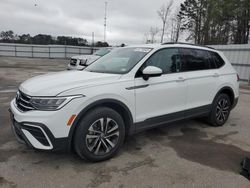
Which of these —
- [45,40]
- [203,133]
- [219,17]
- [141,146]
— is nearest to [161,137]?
[141,146]

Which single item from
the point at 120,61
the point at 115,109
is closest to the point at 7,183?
the point at 115,109

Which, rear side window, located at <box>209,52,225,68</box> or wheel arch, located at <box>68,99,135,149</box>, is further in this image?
rear side window, located at <box>209,52,225,68</box>

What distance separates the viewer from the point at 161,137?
13.6 feet

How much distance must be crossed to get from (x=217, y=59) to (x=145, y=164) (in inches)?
116

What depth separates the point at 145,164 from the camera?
3119mm

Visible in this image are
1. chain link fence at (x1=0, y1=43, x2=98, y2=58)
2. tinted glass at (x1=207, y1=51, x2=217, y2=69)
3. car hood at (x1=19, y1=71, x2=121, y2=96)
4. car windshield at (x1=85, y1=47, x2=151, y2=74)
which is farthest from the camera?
chain link fence at (x1=0, y1=43, x2=98, y2=58)

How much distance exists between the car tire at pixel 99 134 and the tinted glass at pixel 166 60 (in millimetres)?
1093

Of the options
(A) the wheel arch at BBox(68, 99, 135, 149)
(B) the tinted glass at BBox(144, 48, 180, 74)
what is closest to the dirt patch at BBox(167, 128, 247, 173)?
(A) the wheel arch at BBox(68, 99, 135, 149)

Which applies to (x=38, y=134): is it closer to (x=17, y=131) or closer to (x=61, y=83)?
(x=17, y=131)

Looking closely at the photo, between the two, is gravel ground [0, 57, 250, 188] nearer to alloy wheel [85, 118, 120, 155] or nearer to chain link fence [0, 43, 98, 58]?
alloy wheel [85, 118, 120, 155]

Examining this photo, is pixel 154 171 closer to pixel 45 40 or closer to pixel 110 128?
pixel 110 128

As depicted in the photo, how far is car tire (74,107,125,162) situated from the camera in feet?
9.44

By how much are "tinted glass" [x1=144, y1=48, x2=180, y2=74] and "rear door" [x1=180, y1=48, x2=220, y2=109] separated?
164mm

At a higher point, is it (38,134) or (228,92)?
(228,92)
